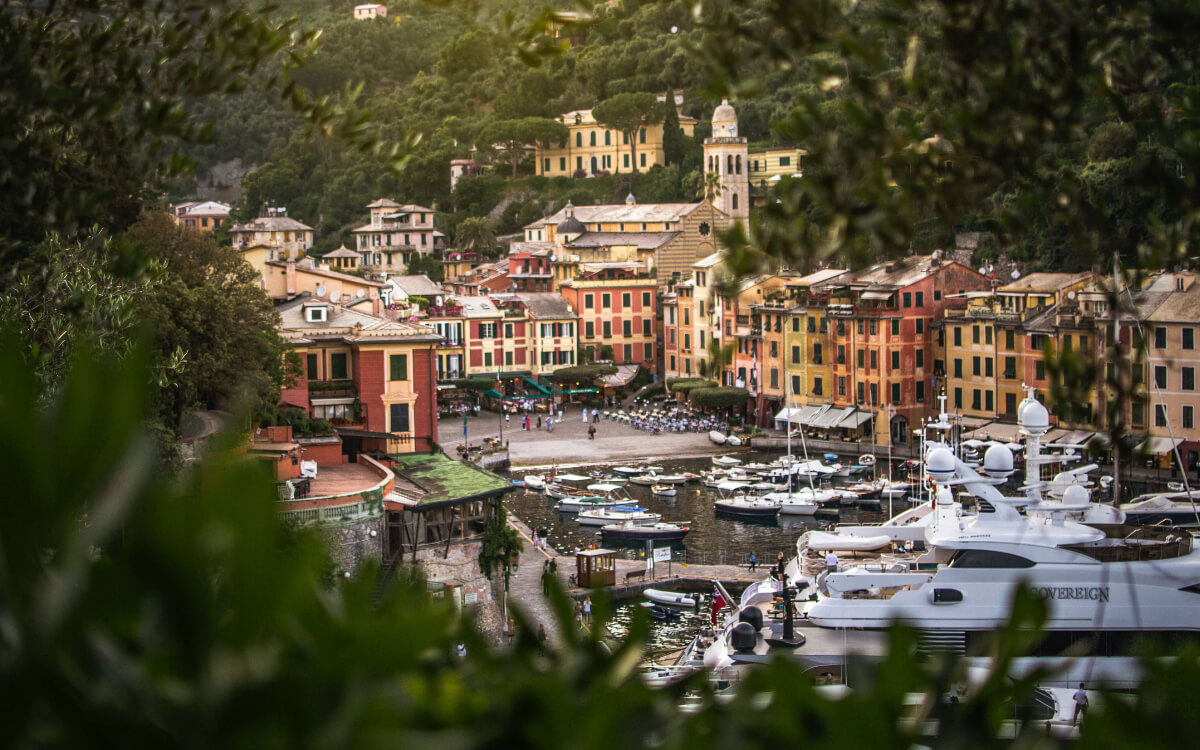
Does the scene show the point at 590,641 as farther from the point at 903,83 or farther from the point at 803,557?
the point at 803,557

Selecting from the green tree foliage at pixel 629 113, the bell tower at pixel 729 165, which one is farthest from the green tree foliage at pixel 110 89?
the green tree foliage at pixel 629 113

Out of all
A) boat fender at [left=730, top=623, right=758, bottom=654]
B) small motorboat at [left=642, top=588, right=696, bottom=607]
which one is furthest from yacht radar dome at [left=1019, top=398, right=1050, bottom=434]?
boat fender at [left=730, top=623, right=758, bottom=654]

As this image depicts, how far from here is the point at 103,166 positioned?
736cm

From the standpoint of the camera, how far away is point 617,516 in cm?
3762

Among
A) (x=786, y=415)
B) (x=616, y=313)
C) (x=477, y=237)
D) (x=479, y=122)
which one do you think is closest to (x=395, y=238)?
(x=477, y=237)

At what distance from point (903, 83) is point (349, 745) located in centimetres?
398

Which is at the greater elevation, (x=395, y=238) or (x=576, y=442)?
(x=395, y=238)

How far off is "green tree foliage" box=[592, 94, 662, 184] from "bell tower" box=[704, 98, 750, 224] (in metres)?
11.3

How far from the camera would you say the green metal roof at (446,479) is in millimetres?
25547

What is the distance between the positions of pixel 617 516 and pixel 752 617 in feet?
53.3

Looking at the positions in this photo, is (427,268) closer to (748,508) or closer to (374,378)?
(748,508)

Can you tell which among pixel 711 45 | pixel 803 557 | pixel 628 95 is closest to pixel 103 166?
pixel 711 45

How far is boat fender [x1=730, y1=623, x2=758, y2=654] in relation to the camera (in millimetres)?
20484

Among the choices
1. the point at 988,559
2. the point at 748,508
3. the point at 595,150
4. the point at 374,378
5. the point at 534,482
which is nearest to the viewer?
the point at 988,559
